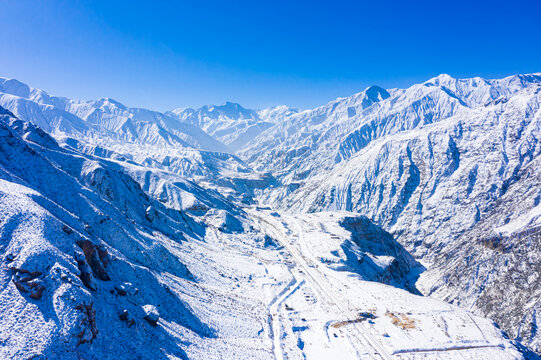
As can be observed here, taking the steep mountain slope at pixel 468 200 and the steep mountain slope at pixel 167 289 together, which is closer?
the steep mountain slope at pixel 167 289

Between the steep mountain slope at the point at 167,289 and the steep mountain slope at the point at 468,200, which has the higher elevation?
the steep mountain slope at the point at 468,200

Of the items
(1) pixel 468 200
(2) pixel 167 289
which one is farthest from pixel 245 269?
(1) pixel 468 200

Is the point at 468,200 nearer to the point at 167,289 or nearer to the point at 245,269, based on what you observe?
the point at 245,269

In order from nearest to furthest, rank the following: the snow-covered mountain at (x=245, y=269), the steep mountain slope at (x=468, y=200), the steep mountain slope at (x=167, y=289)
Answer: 1. the steep mountain slope at (x=167, y=289)
2. the snow-covered mountain at (x=245, y=269)
3. the steep mountain slope at (x=468, y=200)

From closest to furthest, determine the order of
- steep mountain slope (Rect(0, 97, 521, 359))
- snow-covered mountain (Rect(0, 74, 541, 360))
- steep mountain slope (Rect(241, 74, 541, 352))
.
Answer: steep mountain slope (Rect(0, 97, 521, 359))
snow-covered mountain (Rect(0, 74, 541, 360))
steep mountain slope (Rect(241, 74, 541, 352))

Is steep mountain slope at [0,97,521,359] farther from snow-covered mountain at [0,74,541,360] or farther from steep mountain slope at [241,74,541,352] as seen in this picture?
steep mountain slope at [241,74,541,352]

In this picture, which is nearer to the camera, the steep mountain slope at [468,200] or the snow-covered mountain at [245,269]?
the snow-covered mountain at [245,269]

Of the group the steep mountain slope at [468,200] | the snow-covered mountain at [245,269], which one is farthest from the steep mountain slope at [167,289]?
the steep mountain slope at [468,200]

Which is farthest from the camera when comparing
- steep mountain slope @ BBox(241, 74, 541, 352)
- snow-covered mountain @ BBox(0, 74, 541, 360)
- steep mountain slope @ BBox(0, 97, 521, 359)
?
steep mountain slope @ BBox(241, 74, 541, 352)

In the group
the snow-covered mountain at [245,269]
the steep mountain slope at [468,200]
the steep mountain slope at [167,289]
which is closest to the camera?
the steep mountain slope at [167,289]

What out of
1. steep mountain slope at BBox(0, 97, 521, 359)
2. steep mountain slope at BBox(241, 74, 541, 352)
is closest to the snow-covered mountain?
steep mountain slope at BBox(0, 97, 521, 359)

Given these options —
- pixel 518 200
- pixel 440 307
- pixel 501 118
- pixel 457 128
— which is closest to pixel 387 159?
pixel 457 128

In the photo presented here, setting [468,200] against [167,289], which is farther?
[468,200]

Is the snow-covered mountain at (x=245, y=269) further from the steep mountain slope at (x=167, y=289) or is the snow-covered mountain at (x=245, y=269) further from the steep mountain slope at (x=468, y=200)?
the steep mountain slope at (x=468, y=200)
